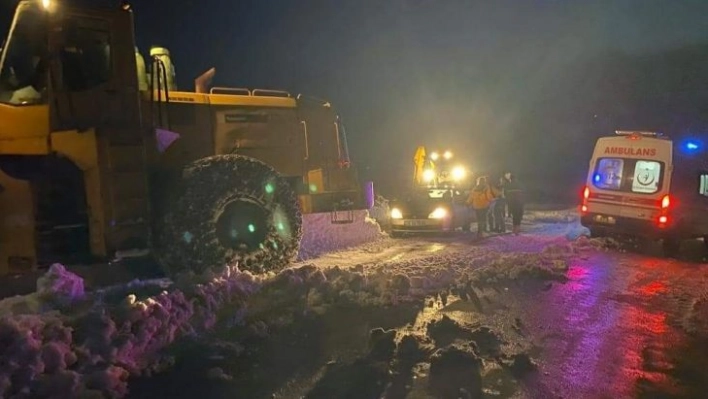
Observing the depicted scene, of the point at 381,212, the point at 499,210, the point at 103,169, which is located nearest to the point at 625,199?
the point at 499,210

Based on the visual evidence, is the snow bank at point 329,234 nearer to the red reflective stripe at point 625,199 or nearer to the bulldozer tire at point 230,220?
the bulldozer tire at point 230,220

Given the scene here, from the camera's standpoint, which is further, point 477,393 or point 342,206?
point 342,206

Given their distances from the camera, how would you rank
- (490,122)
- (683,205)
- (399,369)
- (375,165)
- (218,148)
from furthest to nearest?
1. (490,122)
2. (375,165)
3. (683,205)
4. (218,148)
5. (399,369)

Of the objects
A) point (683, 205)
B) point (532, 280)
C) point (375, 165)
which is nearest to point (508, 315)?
point (532, 280)

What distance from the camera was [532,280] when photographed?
8.84 m

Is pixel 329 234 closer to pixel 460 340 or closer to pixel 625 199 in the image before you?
pixel 625 199

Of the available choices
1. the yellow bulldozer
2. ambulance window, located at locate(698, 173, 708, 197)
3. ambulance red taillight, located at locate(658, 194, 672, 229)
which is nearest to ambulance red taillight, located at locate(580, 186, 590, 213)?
ambulance red taillight, located at locate(658, 194, 672, 229)

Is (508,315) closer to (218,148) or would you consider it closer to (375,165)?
(218,148)

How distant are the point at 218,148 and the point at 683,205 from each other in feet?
30.0

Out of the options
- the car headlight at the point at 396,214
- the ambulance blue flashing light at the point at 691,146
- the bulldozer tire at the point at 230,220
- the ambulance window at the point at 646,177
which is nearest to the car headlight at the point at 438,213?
the car headlight at the point at 396,214

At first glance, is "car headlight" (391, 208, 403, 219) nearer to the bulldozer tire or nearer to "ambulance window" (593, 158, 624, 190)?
"ambulance window" (593, 158, 624, 190)

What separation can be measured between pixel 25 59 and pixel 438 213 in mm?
9850

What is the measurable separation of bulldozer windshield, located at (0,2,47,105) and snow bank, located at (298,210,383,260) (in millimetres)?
5985

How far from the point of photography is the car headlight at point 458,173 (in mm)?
19641
